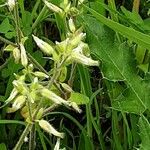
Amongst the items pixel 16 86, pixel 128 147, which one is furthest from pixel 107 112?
pixel 16 86

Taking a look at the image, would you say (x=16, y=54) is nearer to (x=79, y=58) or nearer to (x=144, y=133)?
(x=79, y=58)

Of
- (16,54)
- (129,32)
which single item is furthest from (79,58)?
(16,54)

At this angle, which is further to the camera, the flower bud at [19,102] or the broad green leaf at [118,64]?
the broad green leaf at [118,64]

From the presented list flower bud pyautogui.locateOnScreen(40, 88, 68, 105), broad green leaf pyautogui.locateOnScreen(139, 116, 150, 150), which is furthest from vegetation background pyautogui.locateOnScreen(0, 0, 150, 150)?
flower bud pyautogui.locateOnScreen(40, 88, 68, 105)

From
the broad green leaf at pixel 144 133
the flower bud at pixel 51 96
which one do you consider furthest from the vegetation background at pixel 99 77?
the flower bud at pixel 51 96

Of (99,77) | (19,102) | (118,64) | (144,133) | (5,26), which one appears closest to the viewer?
(19,102)

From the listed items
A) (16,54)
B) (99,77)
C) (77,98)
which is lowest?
(99,77)

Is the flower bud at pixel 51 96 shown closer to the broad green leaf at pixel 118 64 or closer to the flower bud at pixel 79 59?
the flower bud at pixel 79 59

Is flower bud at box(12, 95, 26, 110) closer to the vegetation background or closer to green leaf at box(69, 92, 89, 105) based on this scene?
the vegetation background

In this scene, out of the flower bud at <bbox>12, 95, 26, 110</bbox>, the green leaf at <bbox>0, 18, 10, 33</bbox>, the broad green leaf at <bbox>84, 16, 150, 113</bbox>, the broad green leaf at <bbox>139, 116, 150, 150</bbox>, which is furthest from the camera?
the green leaf at <bbox>0, 18, 10, 33</bbox>
